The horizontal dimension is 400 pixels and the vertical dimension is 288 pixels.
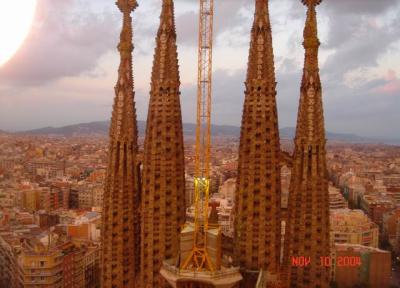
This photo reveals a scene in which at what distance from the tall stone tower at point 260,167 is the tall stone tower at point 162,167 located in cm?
229

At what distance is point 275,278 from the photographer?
19.2 metres

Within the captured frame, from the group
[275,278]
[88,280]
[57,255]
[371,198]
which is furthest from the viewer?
[371,198]

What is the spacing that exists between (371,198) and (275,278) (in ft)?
144

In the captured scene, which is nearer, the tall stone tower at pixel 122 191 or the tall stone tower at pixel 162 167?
the tall stone tower at pixel 162 167

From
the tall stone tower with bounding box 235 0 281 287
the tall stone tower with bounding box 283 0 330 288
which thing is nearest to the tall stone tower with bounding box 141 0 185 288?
the tall stone tower with bounding box 235 0 281 287

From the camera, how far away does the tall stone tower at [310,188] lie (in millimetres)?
19719

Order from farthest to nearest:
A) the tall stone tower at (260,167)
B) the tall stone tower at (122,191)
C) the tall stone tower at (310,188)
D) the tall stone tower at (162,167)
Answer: the tall stone tower at (122,191)
the tall stone tower at (162,167)
the tall stone tower at (310,188)
the tall stone tower at (260,167)

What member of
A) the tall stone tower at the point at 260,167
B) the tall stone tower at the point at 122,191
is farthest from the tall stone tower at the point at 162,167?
the tall stone tower at the point at 260,167

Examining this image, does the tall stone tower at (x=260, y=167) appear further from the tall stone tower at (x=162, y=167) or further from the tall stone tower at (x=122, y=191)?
the tall stone tower at (x=122, y=191)

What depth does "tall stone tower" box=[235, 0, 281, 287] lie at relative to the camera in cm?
1936

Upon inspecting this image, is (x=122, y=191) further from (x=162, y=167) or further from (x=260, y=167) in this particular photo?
(x=260, y=167)

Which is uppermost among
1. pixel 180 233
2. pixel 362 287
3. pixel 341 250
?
pixel 180 233

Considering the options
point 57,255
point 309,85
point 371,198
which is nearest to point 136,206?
point 309,85

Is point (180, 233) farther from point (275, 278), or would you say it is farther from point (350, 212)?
point (350, 212)
